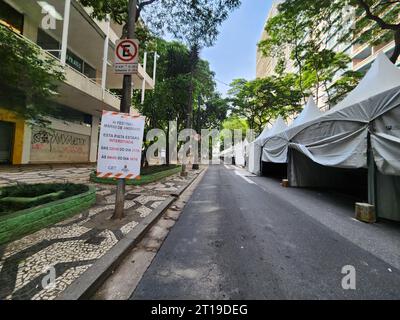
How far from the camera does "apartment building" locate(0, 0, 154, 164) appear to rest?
9.74m

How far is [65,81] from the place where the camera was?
913 cm

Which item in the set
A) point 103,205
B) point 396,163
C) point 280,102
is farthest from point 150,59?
point 396,163

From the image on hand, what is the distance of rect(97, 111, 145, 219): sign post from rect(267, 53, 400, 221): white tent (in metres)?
5.09

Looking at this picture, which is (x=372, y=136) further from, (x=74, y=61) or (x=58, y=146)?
(x=74, y=61)

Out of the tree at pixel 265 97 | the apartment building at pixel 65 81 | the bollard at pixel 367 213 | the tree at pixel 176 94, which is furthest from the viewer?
the tree at pixel 265 97

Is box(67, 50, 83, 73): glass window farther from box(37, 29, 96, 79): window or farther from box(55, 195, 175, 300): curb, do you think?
box(55, 195, 175, 300): curb

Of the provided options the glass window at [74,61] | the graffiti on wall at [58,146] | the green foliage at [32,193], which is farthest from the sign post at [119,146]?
the glass window at [74,61]

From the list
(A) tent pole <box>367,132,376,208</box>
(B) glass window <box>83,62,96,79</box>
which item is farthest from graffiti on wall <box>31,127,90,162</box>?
(A) tent pole <box>367,132,376,208</box>

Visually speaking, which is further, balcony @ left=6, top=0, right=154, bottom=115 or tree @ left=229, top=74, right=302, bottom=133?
tree @ left=229, top=74, right=302, bottom=133

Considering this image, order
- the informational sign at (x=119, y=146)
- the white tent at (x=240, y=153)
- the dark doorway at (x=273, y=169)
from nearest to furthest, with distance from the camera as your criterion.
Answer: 1. the informational sign at (x=119, y=146)
2. the dark doorway at (x=273, y=169)
3. the white tent at (x=240, y=153)

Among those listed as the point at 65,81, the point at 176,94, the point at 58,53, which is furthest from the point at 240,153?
the point at 65,81

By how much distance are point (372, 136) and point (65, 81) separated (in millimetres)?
11748

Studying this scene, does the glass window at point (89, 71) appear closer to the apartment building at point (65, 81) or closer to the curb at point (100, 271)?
the apartment building at point (65, 81)

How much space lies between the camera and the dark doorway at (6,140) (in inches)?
397
